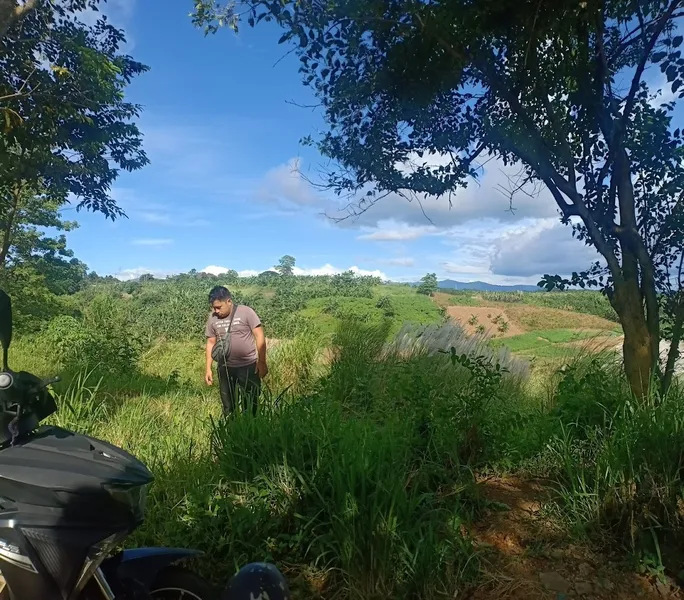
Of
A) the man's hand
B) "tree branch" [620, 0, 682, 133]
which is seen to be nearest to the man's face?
the man's hand

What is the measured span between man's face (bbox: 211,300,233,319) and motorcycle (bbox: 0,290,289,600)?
350 cm

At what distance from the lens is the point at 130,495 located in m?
1.45

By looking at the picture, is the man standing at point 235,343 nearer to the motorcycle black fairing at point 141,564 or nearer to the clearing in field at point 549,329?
the motorcycle black fairing at point 141,564

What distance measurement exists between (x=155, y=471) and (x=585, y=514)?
8.38 feet

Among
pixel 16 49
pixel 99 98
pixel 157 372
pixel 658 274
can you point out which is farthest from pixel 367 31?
pixel 157 372

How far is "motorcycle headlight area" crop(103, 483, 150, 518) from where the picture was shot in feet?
4.60

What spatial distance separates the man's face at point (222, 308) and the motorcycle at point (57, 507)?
11.5ft

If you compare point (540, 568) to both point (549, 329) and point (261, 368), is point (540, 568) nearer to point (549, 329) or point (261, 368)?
point (261, 368)

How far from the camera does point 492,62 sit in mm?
3729

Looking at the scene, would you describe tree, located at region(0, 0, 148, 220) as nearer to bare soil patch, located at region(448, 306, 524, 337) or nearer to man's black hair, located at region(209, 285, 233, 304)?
man's black hair, located at region(209, 285, 233, 304)

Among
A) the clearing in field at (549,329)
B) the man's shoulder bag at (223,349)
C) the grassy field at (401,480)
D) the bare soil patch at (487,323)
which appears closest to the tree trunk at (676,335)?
the grassy field at (401,480)

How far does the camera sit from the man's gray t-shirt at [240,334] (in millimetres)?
4902

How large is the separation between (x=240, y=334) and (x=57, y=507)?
11.7 ft

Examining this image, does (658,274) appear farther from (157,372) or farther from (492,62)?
(157,372)
